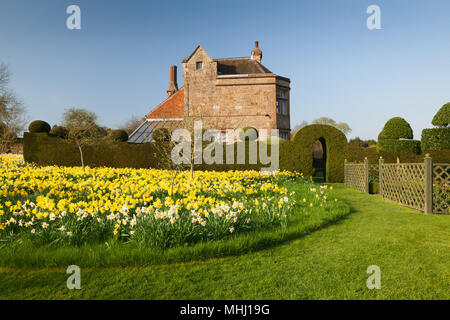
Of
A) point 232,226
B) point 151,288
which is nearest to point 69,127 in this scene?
point 232,226

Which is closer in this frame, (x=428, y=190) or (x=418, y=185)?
(x=428, y=190)

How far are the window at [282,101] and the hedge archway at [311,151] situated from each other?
12.6m

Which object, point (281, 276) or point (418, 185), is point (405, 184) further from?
point (281, 276)

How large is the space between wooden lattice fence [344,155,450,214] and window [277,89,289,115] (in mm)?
17429

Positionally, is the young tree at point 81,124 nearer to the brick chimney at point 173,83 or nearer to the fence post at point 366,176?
the fence post at point 366,176

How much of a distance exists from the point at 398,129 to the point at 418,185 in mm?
10290

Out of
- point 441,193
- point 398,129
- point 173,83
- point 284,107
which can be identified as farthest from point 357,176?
point 173,83

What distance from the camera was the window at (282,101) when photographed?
27.8m

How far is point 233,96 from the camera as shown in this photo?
27.7 meters

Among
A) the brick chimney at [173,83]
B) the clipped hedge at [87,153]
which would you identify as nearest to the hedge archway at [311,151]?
the clipped hedge at [87,153]

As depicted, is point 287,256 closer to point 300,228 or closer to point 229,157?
point 300,228

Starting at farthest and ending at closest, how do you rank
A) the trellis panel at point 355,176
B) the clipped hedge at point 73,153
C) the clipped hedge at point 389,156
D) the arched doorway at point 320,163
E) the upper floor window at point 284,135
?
the upper floor window at point 284,135 → the clipped hedge at point 389,156 → the clipped hedge at point 73,153 → the arched doorway at point 320,163 → the trellis panel at point 355,176

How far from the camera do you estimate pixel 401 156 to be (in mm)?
19406
